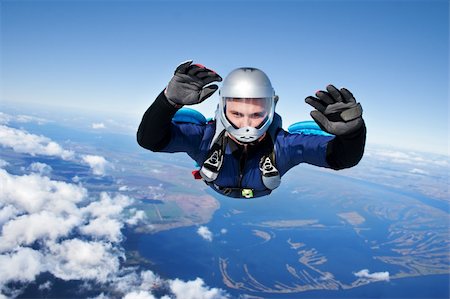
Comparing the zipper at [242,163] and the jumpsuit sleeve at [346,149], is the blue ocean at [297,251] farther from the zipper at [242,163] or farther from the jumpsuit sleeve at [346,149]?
the jumpsuit sleeve at [346,149]

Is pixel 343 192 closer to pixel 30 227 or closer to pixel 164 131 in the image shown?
pixel 30 227

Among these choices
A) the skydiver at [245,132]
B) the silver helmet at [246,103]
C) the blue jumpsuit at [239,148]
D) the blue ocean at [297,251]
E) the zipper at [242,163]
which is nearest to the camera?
the skydiver at [245,132]

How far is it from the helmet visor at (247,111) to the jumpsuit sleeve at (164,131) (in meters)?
0.38

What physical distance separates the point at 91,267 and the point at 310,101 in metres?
82.9

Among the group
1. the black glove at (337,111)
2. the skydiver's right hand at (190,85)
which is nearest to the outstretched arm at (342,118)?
the black glove at (337,111)

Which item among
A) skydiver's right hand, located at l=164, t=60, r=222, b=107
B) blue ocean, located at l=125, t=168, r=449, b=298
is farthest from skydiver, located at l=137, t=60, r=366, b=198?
blue ocean, located at l=125, t=168, r=449, b=298

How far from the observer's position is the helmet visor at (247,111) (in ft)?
8.39

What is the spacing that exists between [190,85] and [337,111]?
1.12 metres

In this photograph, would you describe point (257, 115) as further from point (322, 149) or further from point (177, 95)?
point (177, 95)

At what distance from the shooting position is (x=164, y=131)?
235 centimetres

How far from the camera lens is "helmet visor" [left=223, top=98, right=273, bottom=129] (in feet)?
8.39

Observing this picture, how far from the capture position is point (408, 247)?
85250 mm

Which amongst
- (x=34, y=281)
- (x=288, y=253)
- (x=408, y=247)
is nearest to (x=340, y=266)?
(x=288, y=253)

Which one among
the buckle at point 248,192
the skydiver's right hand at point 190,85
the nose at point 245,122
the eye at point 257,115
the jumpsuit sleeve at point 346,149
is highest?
the skydiver's right hand at point 190,85
